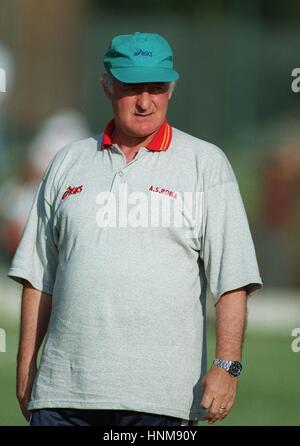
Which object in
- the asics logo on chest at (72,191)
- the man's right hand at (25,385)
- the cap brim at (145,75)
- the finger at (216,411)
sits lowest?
the man's right hand at (25,385)

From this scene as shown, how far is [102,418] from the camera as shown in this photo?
4.05 m

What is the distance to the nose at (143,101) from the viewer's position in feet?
13.7

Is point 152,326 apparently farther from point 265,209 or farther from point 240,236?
point 265,209

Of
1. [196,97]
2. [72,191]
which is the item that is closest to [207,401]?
[72,191]

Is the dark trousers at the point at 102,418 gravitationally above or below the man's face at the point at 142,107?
below

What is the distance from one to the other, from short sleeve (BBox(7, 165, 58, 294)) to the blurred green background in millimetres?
7803

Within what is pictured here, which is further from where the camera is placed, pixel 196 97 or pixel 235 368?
pixel 196 97

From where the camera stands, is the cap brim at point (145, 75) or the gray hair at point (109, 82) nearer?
the cap brim at point (145, 75)

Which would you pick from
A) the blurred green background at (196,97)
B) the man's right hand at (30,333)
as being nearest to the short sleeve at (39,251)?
the man's right hand at (30,333)

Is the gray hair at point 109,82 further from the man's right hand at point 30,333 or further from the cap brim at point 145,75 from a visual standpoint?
the man's right hand at point 30,333

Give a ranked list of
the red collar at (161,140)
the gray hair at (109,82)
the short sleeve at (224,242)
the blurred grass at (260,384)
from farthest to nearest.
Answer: the blurred grass at (260,384), the gray hair at (109,82), the red collar at (161,140), the short sleeve at (224,242)

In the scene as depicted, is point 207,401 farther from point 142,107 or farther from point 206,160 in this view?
point 142,107

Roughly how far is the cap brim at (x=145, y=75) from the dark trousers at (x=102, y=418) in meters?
1.12

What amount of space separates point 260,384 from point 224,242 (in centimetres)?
488
